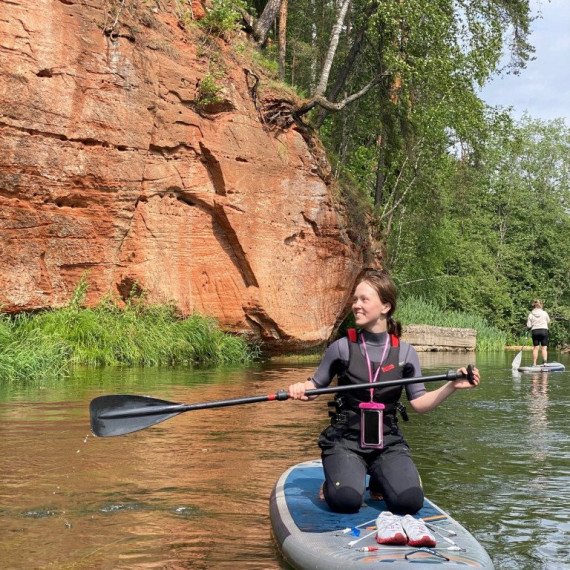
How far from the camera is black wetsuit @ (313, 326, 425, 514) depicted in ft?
13.5

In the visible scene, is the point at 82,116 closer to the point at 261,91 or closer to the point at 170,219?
the point at 170,219

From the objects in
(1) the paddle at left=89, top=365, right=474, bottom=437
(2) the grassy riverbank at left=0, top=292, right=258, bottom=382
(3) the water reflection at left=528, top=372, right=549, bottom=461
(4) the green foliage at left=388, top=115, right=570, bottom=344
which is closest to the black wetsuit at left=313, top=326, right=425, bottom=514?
(1) the paddle at left=89, top=365, right=474, bottom=437

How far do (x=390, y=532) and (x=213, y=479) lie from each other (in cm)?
214

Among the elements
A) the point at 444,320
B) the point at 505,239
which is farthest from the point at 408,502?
the point at 505,239

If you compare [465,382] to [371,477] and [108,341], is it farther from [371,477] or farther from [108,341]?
[108,341]

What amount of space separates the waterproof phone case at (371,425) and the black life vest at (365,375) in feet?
0.21

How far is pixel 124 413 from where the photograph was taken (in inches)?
200

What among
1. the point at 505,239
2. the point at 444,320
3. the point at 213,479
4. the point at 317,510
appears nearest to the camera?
the point at 317,510

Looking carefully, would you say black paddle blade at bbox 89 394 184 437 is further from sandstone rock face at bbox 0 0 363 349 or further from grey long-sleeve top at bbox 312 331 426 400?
sandstone rock face at bbox 0 0 363 349

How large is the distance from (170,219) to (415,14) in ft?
23.3

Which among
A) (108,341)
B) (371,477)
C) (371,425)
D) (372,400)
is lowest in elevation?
(371,477)

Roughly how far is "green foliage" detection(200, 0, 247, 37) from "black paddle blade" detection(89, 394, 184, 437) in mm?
12923

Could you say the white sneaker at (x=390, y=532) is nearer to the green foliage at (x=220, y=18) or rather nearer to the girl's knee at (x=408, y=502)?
the girl's knee at (x=408, y=502)

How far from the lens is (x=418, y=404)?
4547 mm
